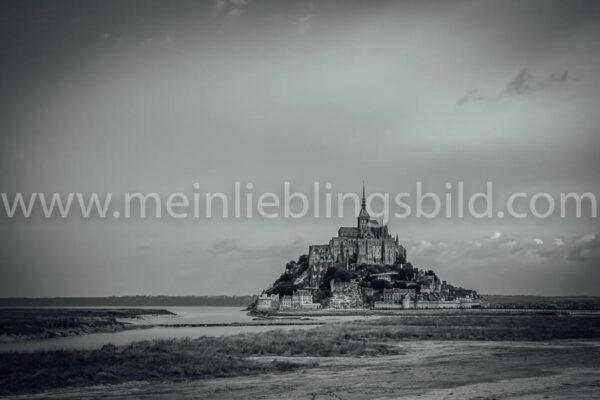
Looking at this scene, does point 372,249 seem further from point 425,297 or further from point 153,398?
point 153,398

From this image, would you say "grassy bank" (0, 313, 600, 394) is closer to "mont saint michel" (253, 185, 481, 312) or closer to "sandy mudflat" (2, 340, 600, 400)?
"sandy mudflat" (2, 340, 600, 400)

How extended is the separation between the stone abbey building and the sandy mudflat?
447 ft

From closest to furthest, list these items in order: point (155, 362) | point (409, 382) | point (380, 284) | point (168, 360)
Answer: point (409, 382) < point (155, 362) < point (168, 360) < point (380, 284)

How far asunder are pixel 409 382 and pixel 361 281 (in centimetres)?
13978

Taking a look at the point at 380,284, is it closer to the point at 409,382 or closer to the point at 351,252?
the point at 351,252

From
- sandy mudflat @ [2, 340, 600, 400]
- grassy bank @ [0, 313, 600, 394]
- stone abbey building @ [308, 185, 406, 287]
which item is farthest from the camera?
stone abbey building @ [308, 185, 406, 287]

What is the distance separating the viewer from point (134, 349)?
3581cm

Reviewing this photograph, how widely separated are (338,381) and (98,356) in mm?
11867

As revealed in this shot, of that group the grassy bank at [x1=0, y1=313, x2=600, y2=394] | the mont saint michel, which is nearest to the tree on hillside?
the mont saint michel

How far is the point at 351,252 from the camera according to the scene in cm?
17738

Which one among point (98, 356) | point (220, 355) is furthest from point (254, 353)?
point (98, 356)

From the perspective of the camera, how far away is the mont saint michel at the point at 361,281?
156 m

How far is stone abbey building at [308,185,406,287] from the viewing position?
572 ft

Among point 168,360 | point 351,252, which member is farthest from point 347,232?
point 168,360
